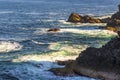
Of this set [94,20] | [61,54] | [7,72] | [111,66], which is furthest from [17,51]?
[94,20]

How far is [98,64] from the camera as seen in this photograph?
38.0 metres

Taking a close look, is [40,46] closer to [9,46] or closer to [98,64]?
[9,46]

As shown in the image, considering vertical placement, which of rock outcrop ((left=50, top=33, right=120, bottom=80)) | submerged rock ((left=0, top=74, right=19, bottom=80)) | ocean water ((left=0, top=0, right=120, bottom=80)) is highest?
rock outcrop ((left=50, top=33, right=120, bottom=80))

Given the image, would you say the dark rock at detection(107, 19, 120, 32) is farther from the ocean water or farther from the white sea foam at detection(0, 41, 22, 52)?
the white sea foam at detection(0, 41, 22, 52)

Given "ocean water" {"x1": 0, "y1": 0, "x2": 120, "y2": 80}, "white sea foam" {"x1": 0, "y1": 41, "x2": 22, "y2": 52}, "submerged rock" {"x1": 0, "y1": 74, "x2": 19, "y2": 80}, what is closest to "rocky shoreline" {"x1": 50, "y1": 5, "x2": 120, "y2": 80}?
"ocean water" {"x1": 0, "y1": 0, "x2": 120, "y2": 80}

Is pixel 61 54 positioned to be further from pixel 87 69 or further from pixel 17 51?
pixel 87 69

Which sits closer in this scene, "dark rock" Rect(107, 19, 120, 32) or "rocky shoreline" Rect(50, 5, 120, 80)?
"rocky shoreline" Rect(50, 5, 120, 80)

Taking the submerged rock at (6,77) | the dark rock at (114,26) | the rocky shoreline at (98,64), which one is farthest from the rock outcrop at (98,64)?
the dark rock at (114,26)

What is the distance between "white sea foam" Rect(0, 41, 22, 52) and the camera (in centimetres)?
5256

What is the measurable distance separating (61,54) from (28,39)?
52.9ft

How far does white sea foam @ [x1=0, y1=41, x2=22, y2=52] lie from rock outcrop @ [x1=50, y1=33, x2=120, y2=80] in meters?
14.1

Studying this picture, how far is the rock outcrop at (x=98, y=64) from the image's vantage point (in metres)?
36.8

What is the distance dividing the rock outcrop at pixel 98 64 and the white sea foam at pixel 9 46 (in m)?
14.1

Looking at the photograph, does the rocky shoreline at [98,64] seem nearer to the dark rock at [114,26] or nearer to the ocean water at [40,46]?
the ocean water at [40,46]
